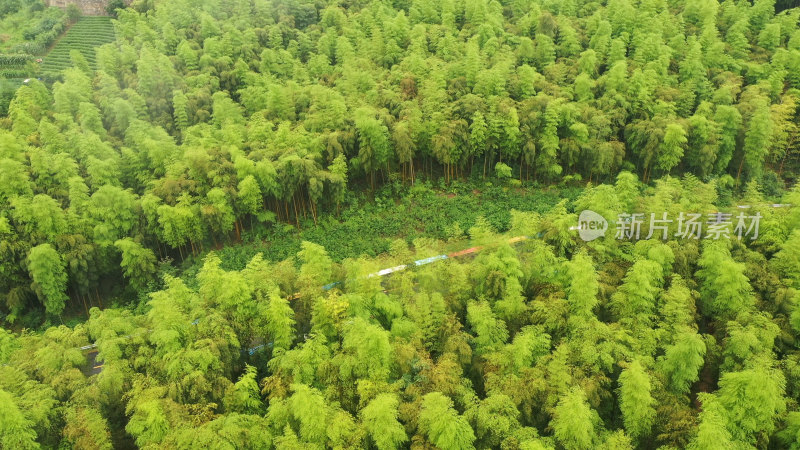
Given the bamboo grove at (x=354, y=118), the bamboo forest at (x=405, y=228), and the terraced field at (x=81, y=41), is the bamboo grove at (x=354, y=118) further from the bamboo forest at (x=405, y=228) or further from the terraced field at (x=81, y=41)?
the terraced field at (x=81, y=41)

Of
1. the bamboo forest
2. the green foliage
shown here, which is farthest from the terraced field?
the green foliage

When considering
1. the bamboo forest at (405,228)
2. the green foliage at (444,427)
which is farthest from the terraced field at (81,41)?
the green foliage at (444,427)

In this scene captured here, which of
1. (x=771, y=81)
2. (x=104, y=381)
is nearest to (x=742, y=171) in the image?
(x=771, y=81)

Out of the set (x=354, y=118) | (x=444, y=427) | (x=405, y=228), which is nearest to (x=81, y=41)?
(x=354, y=118)

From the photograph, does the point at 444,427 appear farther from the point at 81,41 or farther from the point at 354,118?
the point at 81,41

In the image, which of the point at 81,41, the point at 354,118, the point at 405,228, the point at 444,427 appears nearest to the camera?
the point at 444,427

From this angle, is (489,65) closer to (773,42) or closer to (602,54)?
(602,54)

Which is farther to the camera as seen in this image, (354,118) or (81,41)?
(81,41)
